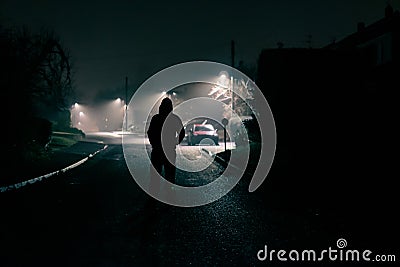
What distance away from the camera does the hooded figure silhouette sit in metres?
9.40

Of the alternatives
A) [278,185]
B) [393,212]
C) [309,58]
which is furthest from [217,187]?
[309,58]

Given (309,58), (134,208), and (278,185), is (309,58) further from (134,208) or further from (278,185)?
(134,208)

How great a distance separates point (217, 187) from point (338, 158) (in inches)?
220

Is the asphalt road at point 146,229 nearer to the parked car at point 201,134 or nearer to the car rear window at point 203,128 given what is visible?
the parked car at point 201,134

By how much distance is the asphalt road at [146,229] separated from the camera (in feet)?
18.2

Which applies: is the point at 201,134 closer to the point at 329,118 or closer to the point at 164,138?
the point at 329,118

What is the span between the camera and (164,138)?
376 inches

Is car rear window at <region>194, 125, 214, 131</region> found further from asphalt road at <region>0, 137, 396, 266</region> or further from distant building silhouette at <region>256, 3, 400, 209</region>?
asphalt road at <region>0, 137, 396, 266</region>

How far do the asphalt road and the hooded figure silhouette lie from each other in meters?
0.83

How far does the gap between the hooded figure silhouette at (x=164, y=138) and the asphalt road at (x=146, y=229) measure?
0.83 meters

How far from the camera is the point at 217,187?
12633 millimetres

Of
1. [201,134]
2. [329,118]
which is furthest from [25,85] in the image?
[201,134]

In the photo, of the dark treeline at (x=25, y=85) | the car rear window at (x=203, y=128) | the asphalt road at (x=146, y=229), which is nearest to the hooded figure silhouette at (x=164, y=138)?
the asphalt road at (x=146, y=229)

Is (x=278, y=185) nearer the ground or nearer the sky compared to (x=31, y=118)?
nearer the ground
